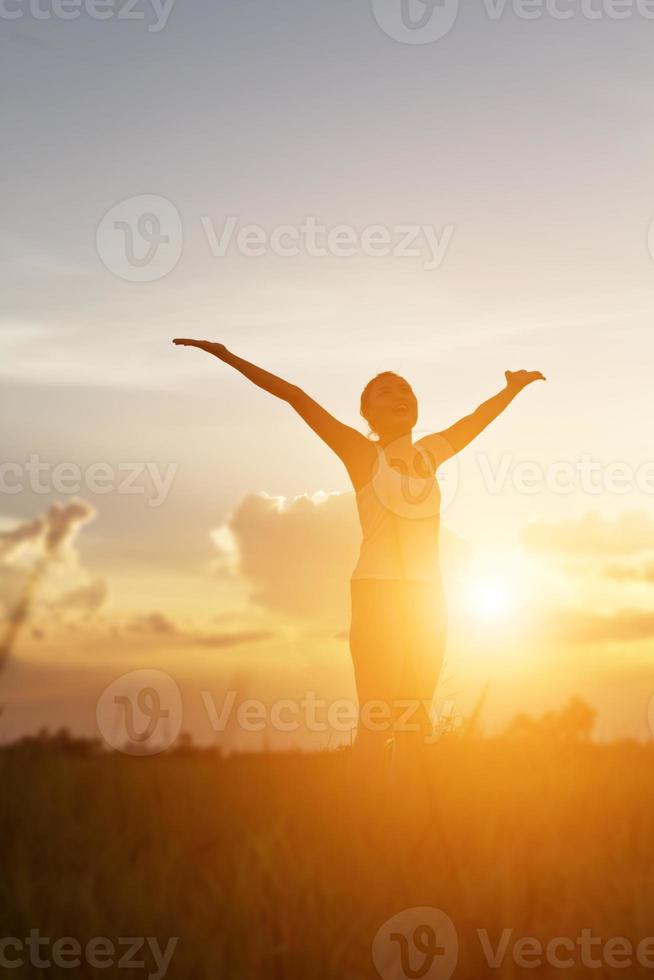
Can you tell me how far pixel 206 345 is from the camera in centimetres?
802

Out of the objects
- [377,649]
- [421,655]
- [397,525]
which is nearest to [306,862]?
[377,649]

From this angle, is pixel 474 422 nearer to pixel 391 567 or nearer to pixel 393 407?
pixel 393 407

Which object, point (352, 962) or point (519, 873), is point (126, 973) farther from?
point (519, 873)

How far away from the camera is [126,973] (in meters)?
3.97

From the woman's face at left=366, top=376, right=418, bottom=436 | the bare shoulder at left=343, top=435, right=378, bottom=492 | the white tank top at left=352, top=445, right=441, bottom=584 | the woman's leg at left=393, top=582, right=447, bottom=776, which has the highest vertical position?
the woman's face at left=366, top=376, right=418, bottom=436

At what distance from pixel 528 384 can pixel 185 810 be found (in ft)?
15.4

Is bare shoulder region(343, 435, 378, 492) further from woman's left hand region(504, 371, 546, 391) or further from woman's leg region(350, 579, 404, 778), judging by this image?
woman's left hand region(504, 371, 546, 391)

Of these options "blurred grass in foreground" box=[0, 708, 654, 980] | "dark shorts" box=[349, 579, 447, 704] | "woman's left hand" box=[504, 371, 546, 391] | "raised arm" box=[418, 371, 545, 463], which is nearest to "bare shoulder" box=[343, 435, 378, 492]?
"raised arm" box=[418, 371, 545, 463]

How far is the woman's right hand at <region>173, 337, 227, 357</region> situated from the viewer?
26.2 ft

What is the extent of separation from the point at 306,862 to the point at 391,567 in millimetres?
2879

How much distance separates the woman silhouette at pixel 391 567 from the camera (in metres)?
7.22

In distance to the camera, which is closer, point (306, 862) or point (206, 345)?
point (306, 862)

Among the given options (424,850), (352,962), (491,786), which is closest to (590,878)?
(424,850)

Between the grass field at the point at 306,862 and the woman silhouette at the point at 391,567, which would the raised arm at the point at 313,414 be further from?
the grass field at the point at 306,862
